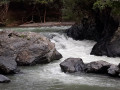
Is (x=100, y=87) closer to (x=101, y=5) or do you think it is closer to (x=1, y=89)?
(x=1, y=89)

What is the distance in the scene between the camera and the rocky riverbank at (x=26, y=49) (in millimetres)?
14672

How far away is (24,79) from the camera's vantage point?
11.9 meters

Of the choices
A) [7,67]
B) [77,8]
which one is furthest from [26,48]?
[77,8]

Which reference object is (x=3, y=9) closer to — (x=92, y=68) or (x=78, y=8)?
(x=78, y=8)

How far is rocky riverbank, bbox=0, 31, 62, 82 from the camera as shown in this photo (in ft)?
48.1

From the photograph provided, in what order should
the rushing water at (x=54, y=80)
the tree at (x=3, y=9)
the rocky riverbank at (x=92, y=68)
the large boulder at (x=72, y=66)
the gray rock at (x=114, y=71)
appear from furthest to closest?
the tree at (x=3, y=9) → the large boulder at (x=72, y=66) → the rocky riverbank at (x=92, y=68) → the gray rock at (x=114, y=71) → the rushing water at (x=54, y=80)

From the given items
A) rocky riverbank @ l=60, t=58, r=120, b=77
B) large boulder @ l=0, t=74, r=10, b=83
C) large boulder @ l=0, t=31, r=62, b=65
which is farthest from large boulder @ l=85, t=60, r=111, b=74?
large boulder @ l=0, t=74, r=10, b=83

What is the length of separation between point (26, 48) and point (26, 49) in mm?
73

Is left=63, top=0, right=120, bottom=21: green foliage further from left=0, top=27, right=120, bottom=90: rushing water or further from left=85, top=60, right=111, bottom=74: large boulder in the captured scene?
left=85, top=60, right=111, bottom=74: large boulder

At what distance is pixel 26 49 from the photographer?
1505 cm

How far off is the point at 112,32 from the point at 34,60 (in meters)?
5.40

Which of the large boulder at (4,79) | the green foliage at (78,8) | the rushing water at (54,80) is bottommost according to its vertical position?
the rushing water at (54,80)

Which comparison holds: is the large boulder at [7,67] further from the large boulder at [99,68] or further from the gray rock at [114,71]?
the gray rock at [114,71]

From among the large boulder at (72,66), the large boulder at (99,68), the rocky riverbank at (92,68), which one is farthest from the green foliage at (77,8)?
the large boulder at (99,68)
